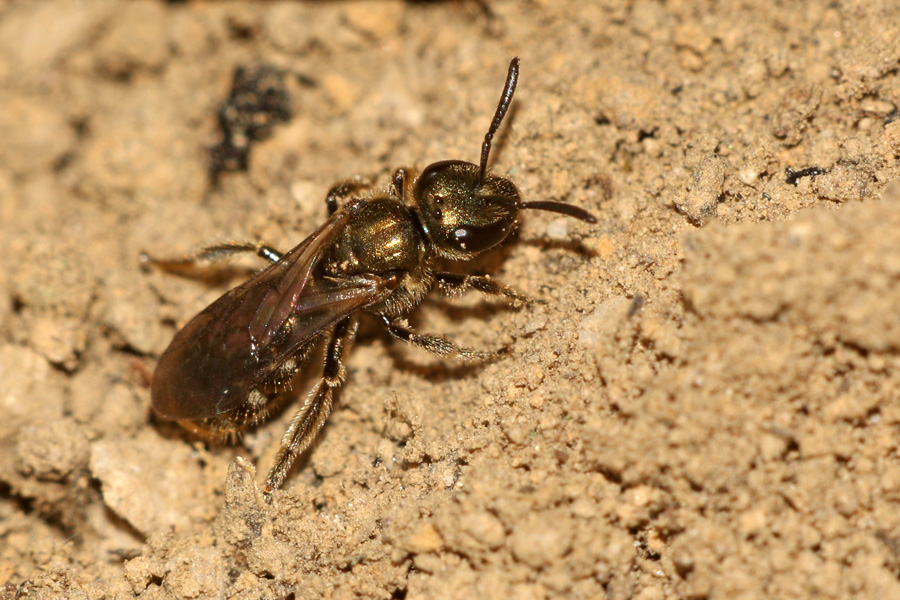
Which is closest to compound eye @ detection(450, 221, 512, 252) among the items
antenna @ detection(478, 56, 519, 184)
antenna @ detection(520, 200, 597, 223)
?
antenna @ detection(520, 200, 597, 223)

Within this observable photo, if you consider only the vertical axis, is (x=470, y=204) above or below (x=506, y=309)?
above

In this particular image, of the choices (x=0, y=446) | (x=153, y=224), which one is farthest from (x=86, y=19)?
(x=0, y=446)

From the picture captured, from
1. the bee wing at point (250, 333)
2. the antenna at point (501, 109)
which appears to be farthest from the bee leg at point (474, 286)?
the antenna at point (501, 109)

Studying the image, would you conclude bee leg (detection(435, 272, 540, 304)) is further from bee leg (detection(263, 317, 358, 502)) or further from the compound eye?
bee leg (detection(263, 317, 358, 502))

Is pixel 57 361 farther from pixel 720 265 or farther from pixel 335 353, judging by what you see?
pixel 720 265

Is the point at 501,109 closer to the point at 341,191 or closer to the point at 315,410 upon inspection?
the point at 341,191

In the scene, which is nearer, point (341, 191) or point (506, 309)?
point (506, 309)

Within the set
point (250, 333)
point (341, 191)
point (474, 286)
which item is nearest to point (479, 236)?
point (474, 286)
